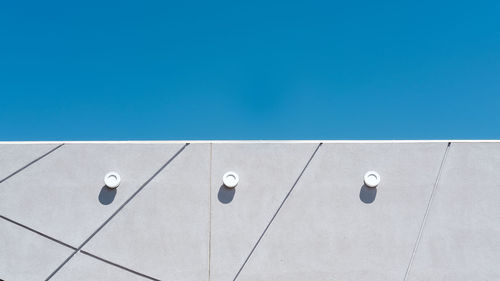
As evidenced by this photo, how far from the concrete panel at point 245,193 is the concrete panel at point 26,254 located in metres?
2.49

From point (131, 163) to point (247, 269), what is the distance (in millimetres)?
2650

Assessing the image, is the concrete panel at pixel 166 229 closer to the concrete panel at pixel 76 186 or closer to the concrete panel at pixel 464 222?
the concrete panel at pixel 76 186

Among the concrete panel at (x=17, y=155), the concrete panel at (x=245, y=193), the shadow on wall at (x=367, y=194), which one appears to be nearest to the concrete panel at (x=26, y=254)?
the concrete panel at (x=17, y=155)

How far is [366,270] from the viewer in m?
8.69

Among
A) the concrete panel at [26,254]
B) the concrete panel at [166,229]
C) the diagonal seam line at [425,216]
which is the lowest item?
the concrete panel at [26,254]

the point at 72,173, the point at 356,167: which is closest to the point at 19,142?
the point at 72,173

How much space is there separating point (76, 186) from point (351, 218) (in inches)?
184

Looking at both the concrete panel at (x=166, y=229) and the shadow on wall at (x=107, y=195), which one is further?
the shadow on wall at (x=107, y=195)

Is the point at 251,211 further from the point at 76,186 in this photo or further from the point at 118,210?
the point at 76,186

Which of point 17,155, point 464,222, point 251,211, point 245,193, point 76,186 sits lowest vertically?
point 76,186

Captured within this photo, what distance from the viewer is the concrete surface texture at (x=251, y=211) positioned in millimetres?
8547

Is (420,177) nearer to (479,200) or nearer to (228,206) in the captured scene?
(479,200)

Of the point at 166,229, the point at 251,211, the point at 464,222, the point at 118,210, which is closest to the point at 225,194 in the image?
the point at 251,211

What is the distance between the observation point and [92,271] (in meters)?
8.45
